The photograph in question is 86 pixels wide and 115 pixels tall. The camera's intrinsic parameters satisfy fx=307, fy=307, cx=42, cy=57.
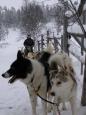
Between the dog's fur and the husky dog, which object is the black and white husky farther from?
the husky dog

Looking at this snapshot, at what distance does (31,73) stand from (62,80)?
2.15ft

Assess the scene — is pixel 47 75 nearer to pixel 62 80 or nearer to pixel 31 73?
pixel 31 73

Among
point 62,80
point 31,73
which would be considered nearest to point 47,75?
point 31,73

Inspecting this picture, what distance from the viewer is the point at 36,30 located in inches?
938

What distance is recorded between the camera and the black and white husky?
483 cm

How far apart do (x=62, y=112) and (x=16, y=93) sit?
2616mm

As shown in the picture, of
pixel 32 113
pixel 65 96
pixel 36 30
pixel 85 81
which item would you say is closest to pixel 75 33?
pixel 85 81

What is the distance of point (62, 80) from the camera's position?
4.42 m

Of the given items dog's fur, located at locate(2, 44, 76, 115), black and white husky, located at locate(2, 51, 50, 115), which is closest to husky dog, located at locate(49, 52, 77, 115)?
dog's fur, located at locate(2, 44, 76, 115)

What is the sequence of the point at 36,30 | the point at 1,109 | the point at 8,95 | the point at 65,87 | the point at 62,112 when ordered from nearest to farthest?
the point at 65,87, the point at 62,112, the point at 1,109, the point at 8,95, the point at 36,30

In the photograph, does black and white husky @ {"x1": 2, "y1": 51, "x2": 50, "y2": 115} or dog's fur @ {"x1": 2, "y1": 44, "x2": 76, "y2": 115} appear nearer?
dog's fur @ {"x1": 2, "y1": 44, "x2": 76, "y2": 115}

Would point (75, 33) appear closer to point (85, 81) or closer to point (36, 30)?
point (85, 81)

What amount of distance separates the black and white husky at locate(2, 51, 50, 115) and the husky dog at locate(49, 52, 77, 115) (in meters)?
0.22

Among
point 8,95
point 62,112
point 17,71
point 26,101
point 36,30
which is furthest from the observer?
point 36,30
